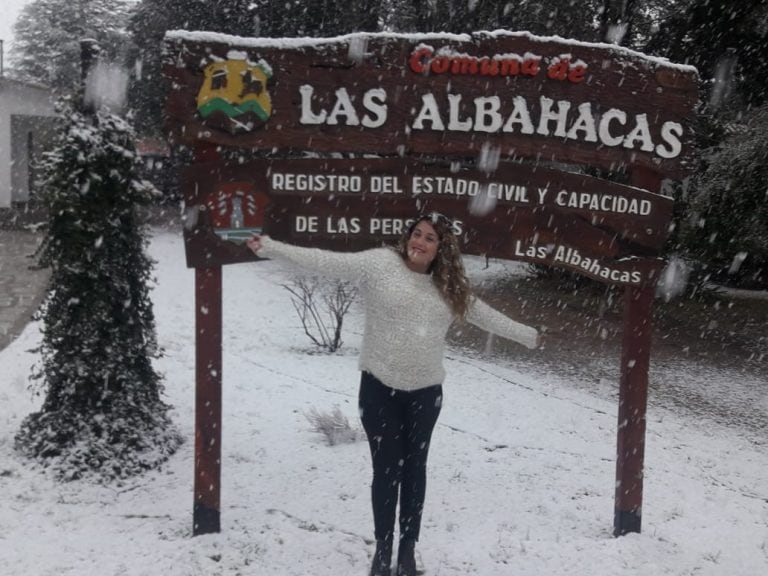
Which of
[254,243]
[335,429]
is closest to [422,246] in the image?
[254,243]

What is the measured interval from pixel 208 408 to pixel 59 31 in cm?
4867

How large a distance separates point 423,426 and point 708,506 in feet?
8.52

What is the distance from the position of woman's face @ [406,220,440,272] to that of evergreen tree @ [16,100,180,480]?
2.07 m

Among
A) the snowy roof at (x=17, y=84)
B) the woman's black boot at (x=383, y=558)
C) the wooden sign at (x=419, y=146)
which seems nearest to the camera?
the woman's black boot at (x=383, y=558)

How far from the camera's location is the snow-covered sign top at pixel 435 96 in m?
3.83

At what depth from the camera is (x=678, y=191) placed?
12.0m

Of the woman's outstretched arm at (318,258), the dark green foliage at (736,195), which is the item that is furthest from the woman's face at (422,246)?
the dark green foliage at (736,195)

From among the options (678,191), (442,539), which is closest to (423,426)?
(442,539)

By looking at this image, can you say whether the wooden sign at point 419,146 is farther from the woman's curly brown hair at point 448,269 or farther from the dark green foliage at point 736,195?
the dark green foliage at point 736,195

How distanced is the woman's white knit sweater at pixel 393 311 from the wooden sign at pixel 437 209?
45 cm

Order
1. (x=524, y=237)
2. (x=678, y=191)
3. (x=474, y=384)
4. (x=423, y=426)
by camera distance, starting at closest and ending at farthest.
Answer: (x=423, y=426), (x=524, y=237), (x=474, y=384), (x=678, y=191)

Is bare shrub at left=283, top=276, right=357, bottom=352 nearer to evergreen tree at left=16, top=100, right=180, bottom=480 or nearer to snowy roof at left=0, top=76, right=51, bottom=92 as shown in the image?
evergreen tree at left=16, top=100, right=180, bottom=480

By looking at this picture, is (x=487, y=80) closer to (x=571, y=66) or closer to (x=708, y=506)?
(x=571, y=66)

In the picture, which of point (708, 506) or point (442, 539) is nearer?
point (442, 539)
